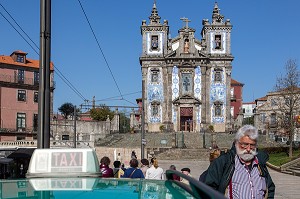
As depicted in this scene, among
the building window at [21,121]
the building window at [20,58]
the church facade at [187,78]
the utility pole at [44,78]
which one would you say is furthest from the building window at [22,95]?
the utility pole at [44,78]

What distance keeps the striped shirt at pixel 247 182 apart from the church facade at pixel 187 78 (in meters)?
54.1

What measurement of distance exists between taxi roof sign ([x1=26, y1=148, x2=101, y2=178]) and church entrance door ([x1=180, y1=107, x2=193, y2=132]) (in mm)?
55320

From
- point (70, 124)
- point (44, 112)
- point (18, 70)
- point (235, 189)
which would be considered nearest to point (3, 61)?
point (18, 70)

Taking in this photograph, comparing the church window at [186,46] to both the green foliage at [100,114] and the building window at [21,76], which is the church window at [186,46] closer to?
the building window at [21,76]

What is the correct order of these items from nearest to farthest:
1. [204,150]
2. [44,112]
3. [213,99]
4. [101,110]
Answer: [44,112] → [204,150] → [213,99] → [101,110]

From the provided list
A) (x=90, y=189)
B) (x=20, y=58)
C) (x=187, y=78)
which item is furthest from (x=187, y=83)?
(x=90, y=189)

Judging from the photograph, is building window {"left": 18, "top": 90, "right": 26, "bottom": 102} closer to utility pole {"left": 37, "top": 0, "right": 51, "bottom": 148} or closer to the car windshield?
utility pole {"left": 37, "top": 0, "right": 51, "bottom": 148}

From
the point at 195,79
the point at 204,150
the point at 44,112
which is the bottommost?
the point at 204,150

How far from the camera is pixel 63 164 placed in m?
4.20

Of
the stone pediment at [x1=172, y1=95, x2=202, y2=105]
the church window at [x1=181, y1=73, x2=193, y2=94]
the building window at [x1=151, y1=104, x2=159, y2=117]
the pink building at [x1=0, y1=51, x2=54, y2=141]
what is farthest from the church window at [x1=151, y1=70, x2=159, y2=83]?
the pink building at [x1=0, y1=51, x2=54, y2=141]

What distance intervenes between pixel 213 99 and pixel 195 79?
10.8 ft

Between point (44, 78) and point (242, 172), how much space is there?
4005 mm

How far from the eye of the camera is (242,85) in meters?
107

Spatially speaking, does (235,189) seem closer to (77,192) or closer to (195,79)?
(77,192)
